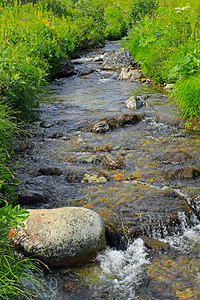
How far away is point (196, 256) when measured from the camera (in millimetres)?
3648

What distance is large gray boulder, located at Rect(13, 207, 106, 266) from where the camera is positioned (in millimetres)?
3447

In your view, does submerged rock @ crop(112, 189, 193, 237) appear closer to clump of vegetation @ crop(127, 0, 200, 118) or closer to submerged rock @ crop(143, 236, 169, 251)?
submerged rock @ crop(143, 236, 169, 251)

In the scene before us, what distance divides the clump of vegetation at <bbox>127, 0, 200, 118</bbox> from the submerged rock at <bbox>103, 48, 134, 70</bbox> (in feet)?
1.28

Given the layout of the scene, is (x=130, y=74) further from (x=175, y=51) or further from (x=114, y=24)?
(x=114, y=24)

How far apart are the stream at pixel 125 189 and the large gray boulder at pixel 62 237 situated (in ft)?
0.43

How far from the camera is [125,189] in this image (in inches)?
191

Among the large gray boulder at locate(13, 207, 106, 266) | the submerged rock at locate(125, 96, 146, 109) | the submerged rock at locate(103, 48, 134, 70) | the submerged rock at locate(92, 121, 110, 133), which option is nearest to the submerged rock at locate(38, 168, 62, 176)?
the large gray boulder at locate(13, 207, 106, 266)

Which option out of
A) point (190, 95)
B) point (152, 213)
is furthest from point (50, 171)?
point (190, 95)

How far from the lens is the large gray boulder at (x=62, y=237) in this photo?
3.45 meters

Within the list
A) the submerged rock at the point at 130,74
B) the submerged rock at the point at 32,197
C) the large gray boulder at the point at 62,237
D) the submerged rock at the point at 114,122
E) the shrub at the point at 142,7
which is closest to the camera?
the large gray boulder at the point at 62,237

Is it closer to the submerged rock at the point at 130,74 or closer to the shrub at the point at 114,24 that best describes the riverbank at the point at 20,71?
the shrub at the point at 114,24

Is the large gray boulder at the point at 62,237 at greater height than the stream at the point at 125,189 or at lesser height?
greater

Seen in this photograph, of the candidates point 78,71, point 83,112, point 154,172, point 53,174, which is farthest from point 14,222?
point 78,71

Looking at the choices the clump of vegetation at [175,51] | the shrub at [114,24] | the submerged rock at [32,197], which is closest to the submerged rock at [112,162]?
the submerged rock at [32,197]
